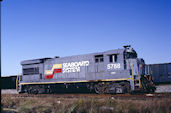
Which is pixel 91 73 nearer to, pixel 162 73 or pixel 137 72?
pixel 137 72

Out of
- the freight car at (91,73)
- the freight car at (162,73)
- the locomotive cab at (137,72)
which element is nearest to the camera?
the locomotive cab at (137,72)

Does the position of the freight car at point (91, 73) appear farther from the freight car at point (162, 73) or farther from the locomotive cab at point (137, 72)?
the freight car at point (162, 73)

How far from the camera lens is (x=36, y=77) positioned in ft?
59.2

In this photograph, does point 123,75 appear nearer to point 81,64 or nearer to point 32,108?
point 81,64

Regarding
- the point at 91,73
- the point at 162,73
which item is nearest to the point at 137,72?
the point at 91,73

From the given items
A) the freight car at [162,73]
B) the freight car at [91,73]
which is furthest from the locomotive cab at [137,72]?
the freight car at [162,73]

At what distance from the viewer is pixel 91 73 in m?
14.9

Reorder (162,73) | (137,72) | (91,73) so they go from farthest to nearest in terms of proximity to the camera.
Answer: (162,73) < (91,73) < (137,72)

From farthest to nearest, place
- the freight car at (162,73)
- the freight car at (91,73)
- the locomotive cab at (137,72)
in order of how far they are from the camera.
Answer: the freight car at (162,73)
the freight car at (91,73)
the locomotive cab at (137,72)

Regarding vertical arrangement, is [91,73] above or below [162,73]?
above

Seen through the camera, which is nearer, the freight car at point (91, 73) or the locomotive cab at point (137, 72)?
the locomotive cab at point (137, 72)

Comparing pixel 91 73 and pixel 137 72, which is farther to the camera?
pixel 91 73

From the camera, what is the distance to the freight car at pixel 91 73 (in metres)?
13.5

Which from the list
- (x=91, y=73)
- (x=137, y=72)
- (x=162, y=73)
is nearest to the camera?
(x=137, y=72)
